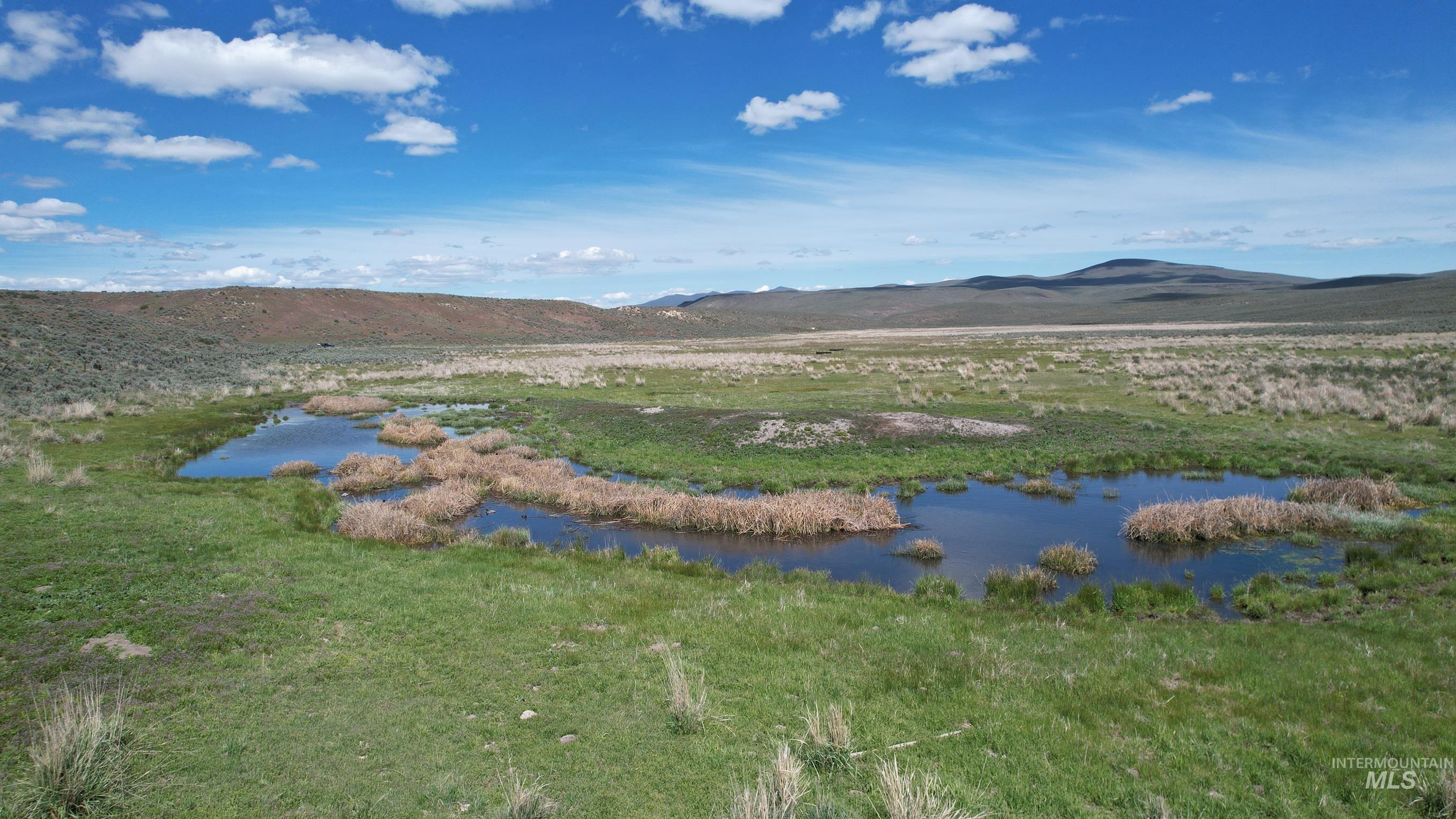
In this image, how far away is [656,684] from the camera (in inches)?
313

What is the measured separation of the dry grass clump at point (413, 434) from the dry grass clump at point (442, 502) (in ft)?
29.2

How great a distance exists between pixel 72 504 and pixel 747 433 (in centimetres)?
1889

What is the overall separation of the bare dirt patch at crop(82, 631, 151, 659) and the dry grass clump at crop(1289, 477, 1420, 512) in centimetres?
2260

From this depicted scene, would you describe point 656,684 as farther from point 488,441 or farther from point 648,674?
point 488,441

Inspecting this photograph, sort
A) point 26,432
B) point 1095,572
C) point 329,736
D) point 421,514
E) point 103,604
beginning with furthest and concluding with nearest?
point 26,432 → point 421,514 → point 1095,572 → point 103,604 → point 329,736

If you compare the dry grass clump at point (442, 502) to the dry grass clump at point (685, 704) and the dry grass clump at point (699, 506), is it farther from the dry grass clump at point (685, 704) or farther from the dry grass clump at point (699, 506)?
the dry grass clump at point (685, 704)

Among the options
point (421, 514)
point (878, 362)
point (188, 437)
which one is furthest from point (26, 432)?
point (878, 362)

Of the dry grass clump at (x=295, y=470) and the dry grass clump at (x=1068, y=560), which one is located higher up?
the dry grass clump at (x=295, y=470)

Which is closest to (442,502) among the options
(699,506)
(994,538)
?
(699,506)

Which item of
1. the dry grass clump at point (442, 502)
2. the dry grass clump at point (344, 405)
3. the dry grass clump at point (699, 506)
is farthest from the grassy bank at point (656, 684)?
the dry grass clump at point (344, 405)

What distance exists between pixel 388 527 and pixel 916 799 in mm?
13699

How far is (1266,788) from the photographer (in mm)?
5852

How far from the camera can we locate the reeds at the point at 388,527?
15.2 m

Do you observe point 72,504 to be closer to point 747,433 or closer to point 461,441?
point 461,441
